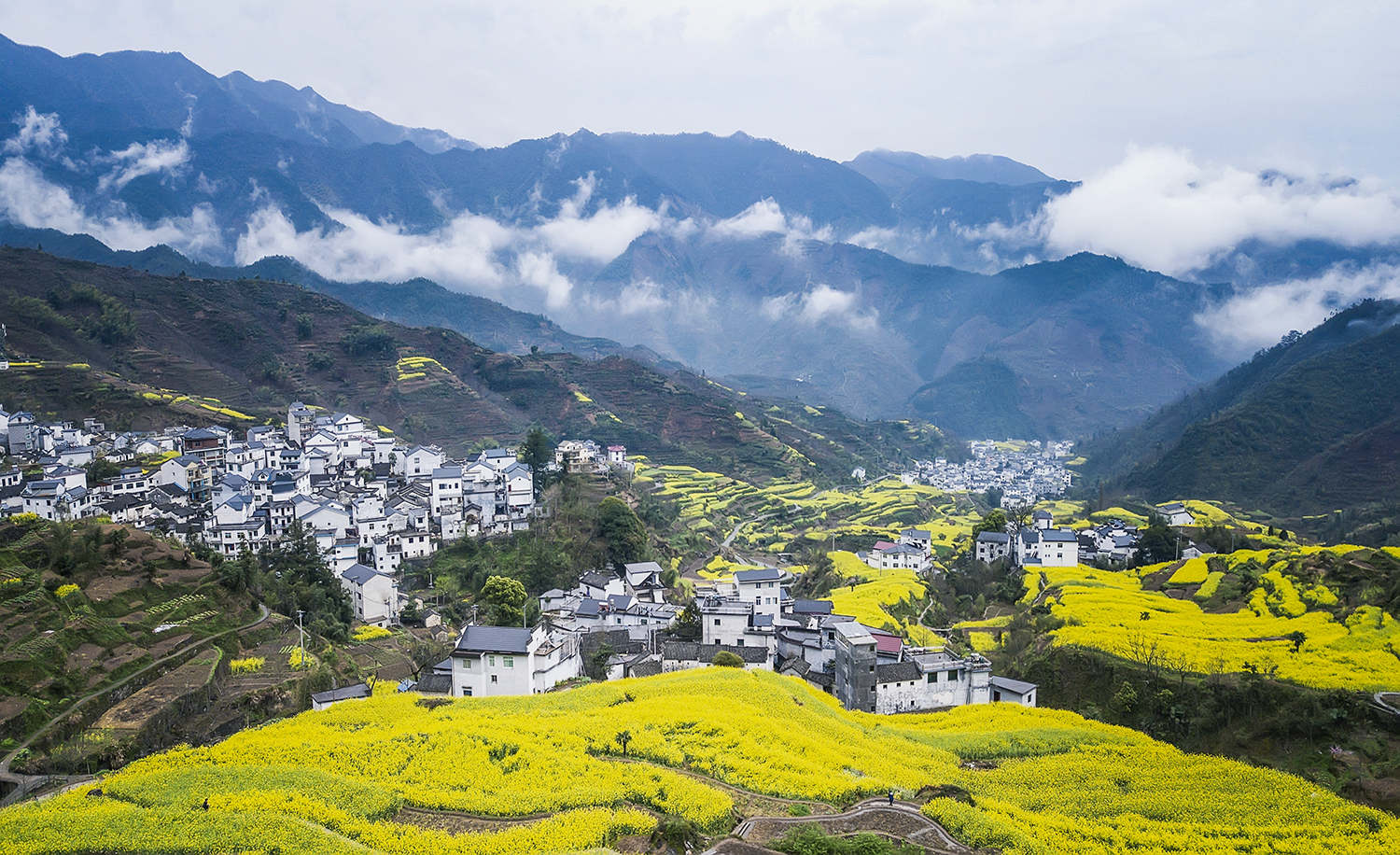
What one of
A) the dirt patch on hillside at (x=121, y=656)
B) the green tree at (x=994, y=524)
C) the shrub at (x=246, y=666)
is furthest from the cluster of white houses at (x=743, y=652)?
the green tree at (x=994, y=524)

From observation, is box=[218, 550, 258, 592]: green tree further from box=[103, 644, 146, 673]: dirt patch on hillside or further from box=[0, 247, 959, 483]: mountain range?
box=[0, 247, 959, 483]: mountain range

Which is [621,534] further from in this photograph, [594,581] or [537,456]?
[537,456]

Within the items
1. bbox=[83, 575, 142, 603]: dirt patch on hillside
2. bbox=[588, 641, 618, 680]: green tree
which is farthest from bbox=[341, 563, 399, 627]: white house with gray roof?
bbox=[588, 641, 618, 680]: green tree

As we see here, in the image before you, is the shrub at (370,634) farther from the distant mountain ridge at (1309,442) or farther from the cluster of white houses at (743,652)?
the distant mountain ridge at (1309,442)

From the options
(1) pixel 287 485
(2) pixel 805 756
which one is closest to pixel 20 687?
(2) pixel 805 756

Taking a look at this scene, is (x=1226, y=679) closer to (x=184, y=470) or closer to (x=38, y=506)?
(x=38, y=506)

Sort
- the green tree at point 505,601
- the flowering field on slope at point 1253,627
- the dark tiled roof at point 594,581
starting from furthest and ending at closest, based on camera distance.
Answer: the dark tiled roof at point 594,581, the green tree at point 505,601, the flowering field on slope at point 1253,627
